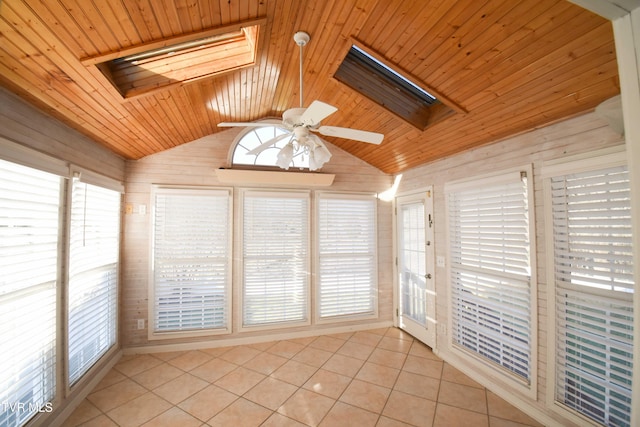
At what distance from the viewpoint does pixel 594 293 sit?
6.68 feet

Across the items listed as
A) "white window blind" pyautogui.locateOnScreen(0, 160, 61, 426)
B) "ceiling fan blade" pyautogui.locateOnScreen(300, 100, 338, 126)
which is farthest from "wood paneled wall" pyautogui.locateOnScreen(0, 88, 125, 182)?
"ceiling fan blade" pyautogui.locateOnScreen(300, 100, 338, 126)

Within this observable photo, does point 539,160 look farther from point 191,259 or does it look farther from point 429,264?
point 191,259

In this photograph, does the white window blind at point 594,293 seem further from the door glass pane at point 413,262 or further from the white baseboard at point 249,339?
the white baseboard at point 249,339

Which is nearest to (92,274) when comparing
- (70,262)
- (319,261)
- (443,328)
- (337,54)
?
(70,262)

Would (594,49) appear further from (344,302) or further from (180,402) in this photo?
(180,402)

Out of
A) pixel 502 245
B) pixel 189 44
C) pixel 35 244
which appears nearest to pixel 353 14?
pixel 189 44

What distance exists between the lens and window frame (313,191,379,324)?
4.11 m

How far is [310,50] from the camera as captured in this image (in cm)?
238

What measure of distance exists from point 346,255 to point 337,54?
272cm

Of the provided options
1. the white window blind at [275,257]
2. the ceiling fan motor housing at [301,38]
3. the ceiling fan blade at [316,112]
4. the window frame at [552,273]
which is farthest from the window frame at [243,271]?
the window frame at [552,273]

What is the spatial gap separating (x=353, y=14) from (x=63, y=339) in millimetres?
3427

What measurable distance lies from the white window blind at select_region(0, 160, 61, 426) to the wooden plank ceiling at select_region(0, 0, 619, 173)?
654 mm

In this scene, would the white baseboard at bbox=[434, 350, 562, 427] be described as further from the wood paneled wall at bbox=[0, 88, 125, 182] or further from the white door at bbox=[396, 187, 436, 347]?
the wood paneled wall at bbox=[0, 88, 125, 182]

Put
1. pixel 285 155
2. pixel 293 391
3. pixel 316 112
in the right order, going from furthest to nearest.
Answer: pixel 293 391
pixel 285 155
pixel 316 112
